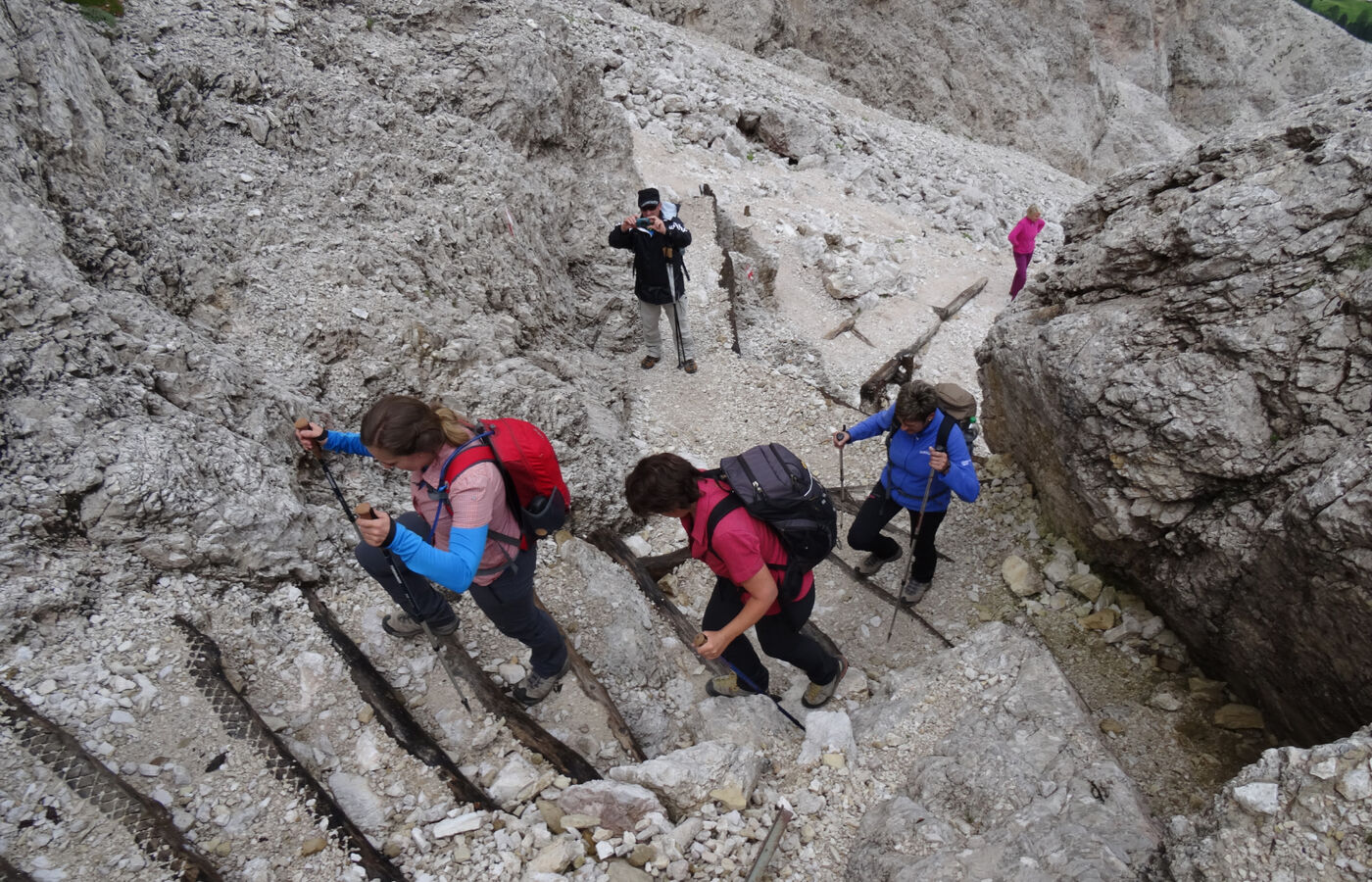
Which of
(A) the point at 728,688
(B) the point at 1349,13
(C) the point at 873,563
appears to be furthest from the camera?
(B) the point at 1349,13

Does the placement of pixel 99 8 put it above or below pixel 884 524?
above

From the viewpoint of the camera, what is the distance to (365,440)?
3088mm

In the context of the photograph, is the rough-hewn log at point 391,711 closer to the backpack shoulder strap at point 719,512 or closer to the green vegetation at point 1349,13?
the backpack shoulder strap at point 719,512

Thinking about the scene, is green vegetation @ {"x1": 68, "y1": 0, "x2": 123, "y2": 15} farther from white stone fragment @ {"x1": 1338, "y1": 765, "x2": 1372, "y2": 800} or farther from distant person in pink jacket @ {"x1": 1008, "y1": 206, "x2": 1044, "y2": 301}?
distant person in pink jacket @ {"x1": 1008, "y1": 206, "x2": 1044, "y2": 301}

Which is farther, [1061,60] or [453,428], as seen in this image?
[1061,60]

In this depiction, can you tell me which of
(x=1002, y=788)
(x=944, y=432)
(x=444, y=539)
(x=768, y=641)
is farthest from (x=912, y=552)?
(x=444, y=539)

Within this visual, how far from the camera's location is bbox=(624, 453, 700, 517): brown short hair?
3.19 metres

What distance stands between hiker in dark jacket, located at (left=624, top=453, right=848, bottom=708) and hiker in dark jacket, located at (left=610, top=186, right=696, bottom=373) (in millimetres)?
4868

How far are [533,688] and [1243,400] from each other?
4.59 meters

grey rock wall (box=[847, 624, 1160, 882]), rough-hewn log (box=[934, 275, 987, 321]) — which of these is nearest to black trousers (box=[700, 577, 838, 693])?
grey rock wall (box=[847, 624, 1160, 882])

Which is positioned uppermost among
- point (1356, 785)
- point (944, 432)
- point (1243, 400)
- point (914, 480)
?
point (1243, 400)

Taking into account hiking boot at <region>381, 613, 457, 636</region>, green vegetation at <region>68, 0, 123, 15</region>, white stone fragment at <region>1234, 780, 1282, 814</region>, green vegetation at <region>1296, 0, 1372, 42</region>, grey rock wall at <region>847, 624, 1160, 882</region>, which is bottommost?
hiking boot at <region>381, 613, 457, 636</region>

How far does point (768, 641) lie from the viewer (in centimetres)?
423

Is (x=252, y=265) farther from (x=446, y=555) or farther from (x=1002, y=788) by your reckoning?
(x=1002, y=788)
